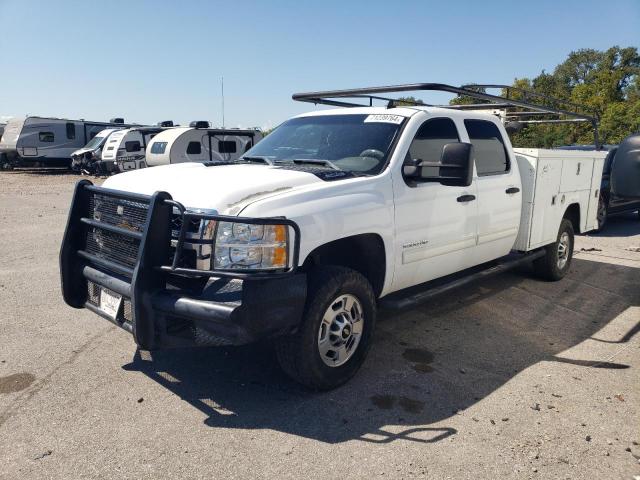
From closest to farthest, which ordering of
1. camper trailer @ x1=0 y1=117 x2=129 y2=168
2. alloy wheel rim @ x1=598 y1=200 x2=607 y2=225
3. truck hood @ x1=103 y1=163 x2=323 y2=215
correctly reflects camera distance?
truck hood @ x1=103 y1=163 x2=323 y2=215, alloy wheel rim @ x1=598 y1=200 x2=607 y2=225, camper trailer @ x1=0 y1=117 x2=129 y2=168

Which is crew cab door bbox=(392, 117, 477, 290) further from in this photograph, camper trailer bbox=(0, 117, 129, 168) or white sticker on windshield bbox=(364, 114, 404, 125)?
camper trailer bbox=(0, 117, 129, 168)

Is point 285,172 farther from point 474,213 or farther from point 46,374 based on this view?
point 46,374

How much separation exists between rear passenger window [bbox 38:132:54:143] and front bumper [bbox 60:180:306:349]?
27.0 metres

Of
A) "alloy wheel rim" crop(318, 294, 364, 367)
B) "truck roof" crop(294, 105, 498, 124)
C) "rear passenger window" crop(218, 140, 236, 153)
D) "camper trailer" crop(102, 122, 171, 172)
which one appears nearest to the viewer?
"alloy wheel rim" crop(318, 294, 364, 367)

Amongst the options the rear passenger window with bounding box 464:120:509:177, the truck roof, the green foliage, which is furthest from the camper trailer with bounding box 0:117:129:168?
the rear passenger window with bounding box 464:120:509:177

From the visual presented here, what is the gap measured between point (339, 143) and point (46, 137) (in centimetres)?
2679

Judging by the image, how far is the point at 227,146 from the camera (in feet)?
68.0

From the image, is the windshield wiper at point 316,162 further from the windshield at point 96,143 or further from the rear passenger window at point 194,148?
the windshield at point 96,143

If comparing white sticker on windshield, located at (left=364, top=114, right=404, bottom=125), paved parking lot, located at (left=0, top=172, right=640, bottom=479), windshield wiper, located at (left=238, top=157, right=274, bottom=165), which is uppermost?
white sticker on windshield, located at (left=364, top=114, right=404, bottom=125)

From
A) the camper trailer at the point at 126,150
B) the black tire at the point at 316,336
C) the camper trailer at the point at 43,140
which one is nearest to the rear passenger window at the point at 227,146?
the camper trailer at the point at 126,150

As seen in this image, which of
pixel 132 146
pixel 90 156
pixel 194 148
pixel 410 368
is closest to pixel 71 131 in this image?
pixel 90 156

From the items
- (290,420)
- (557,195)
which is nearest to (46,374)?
(290,420)

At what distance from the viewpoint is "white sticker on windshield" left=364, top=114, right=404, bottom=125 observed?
4.43 meters

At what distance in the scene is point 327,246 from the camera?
3.76 meters
